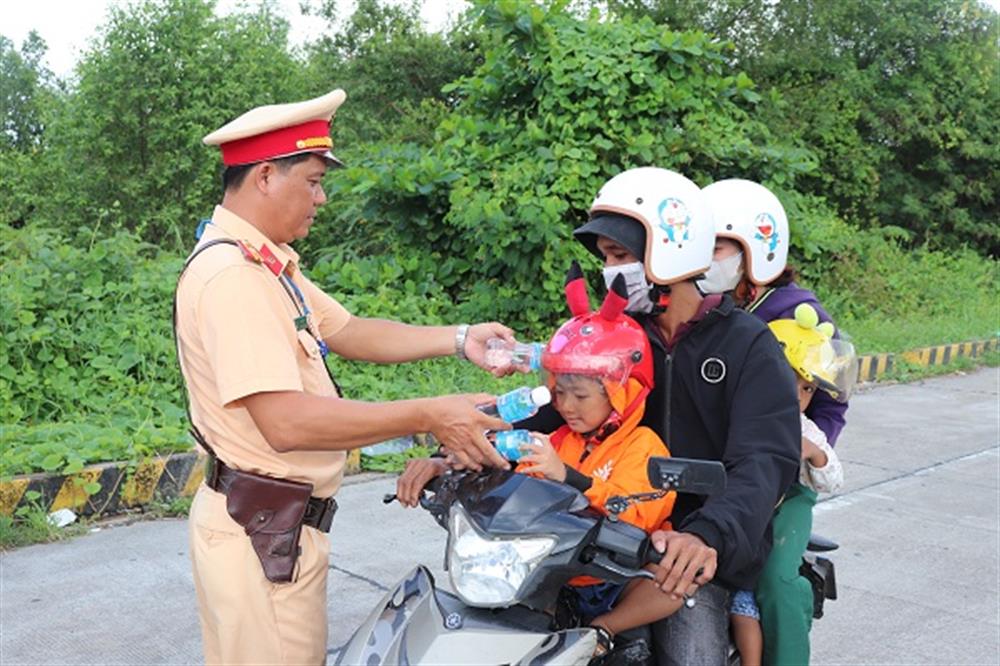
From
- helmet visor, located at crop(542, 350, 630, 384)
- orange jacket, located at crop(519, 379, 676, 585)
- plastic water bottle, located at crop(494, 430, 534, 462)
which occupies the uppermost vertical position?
helmet visor, located at crop(542, 350, 630, 384)

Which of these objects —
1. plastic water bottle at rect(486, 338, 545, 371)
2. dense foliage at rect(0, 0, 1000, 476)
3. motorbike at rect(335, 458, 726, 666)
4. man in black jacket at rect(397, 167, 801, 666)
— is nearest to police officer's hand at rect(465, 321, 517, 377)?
plastic water bottle at rect(486, 338, 545, 371)

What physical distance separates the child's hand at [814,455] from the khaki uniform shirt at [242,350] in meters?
1.14

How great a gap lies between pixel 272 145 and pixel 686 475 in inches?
40.9

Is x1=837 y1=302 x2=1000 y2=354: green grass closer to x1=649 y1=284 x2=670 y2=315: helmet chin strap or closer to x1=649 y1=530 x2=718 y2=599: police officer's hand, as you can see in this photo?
x1=649 y1=284 x2=670 y2=315: helmet chin strap

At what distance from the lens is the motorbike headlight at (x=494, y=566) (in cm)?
196

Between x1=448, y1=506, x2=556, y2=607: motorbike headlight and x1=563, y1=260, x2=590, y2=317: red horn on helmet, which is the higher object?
x1=563, y1=260, x2=590, y2=317: red horn on helmet

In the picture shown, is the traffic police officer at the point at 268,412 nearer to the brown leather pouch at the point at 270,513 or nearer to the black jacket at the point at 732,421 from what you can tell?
the brown leather pouch at the point at 270,513

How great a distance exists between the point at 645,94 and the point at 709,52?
762 mm

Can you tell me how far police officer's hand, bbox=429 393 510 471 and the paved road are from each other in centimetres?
219

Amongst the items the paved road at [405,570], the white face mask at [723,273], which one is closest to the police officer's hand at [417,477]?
the white face mask at [723,273]

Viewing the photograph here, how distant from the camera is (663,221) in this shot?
2.43m

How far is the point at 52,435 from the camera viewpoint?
18.5 feet

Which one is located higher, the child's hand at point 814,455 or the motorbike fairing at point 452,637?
the child's hand at point 814,455

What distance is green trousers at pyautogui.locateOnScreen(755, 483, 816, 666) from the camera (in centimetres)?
265
